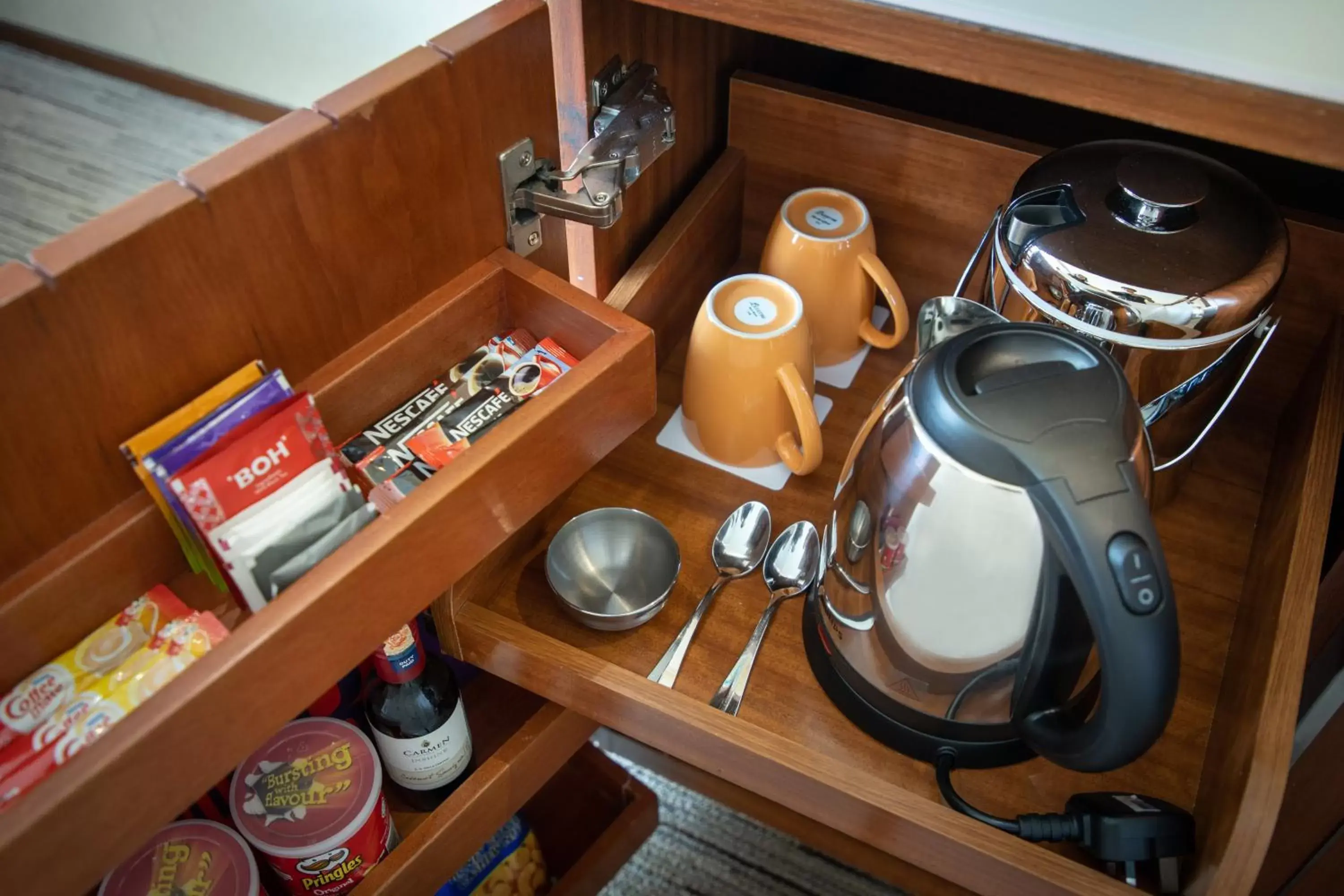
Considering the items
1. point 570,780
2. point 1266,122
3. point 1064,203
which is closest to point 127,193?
point 570,780

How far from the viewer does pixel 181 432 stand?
493 mm

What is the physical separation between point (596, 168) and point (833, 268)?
0.24 meters

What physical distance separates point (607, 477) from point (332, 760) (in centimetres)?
28

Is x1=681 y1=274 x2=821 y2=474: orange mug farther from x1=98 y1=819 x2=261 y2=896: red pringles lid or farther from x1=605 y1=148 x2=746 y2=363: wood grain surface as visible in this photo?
x1=98 y1=819 x2=261 y2=896: red pringles lid

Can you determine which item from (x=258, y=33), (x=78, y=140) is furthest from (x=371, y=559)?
(x=78, y=140)

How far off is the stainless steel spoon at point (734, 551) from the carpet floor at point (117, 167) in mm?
575

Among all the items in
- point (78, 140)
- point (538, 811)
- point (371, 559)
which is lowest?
point (538, 811)

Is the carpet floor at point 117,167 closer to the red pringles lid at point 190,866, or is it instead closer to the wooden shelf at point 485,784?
the wooden shelf at point 485,784

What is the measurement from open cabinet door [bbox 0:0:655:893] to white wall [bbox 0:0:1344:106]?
0.80 feet

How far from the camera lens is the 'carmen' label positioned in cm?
66

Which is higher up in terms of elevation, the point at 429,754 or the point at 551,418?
the point at 551,418

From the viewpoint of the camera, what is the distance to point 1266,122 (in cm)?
48

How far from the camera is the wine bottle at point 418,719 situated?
66cm

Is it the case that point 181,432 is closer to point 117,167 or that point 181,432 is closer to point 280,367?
point 280,367
